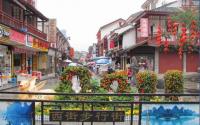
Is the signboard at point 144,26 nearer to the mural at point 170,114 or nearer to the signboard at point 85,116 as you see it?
the mural at point 170,114

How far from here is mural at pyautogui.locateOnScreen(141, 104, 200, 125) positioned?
7547 mm

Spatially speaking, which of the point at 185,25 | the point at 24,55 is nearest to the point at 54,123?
the point at 185,25

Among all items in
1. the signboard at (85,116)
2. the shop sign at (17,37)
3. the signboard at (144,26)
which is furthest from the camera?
the signboard at (144,26)

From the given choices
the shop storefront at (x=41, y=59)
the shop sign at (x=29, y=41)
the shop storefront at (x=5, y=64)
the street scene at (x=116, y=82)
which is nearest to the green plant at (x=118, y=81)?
the street scene at (x=116, y=82)

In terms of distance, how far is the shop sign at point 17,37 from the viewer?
97.2 feet

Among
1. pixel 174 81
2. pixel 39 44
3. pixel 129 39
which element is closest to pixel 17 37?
pixel 39 44

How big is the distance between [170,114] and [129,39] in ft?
144

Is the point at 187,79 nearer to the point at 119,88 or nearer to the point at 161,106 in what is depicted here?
the point at 119,88

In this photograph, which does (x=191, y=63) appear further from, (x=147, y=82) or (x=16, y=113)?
(x=16, y=113)

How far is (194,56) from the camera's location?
40.2 meters

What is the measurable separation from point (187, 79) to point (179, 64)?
3852mm

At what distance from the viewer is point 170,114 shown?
7.61 meters

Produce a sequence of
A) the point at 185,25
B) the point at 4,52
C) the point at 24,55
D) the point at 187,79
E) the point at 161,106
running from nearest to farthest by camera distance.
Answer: the point at 161,106, the point at 185,25, the point at 4,52, the point at 187,79, the point at 24,55

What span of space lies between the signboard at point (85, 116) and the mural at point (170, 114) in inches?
20.1
